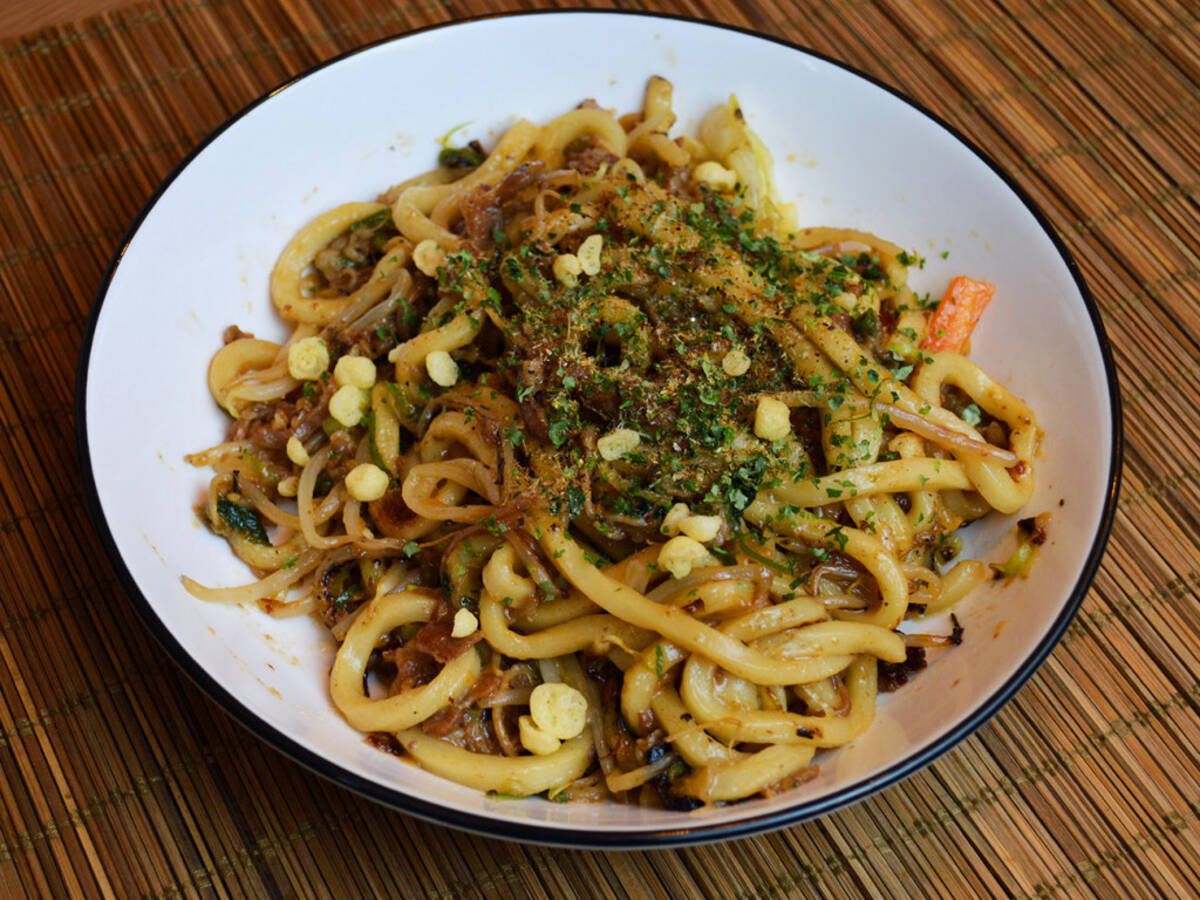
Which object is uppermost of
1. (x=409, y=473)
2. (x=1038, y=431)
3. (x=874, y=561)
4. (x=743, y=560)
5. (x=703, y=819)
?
(x=1038, y=431)

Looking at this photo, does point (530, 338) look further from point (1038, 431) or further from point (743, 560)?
point (1038, 431)

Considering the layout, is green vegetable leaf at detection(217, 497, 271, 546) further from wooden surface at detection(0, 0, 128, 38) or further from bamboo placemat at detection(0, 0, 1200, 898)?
wooden surface at detection(0, 0, 128, 38)

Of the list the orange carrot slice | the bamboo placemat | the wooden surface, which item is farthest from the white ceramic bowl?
the wooden surface

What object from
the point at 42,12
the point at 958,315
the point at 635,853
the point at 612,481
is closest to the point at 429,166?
the point at 612,481

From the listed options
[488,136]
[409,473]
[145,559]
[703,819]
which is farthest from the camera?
[488,136]

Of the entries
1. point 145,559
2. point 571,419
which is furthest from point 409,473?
point 145,559
